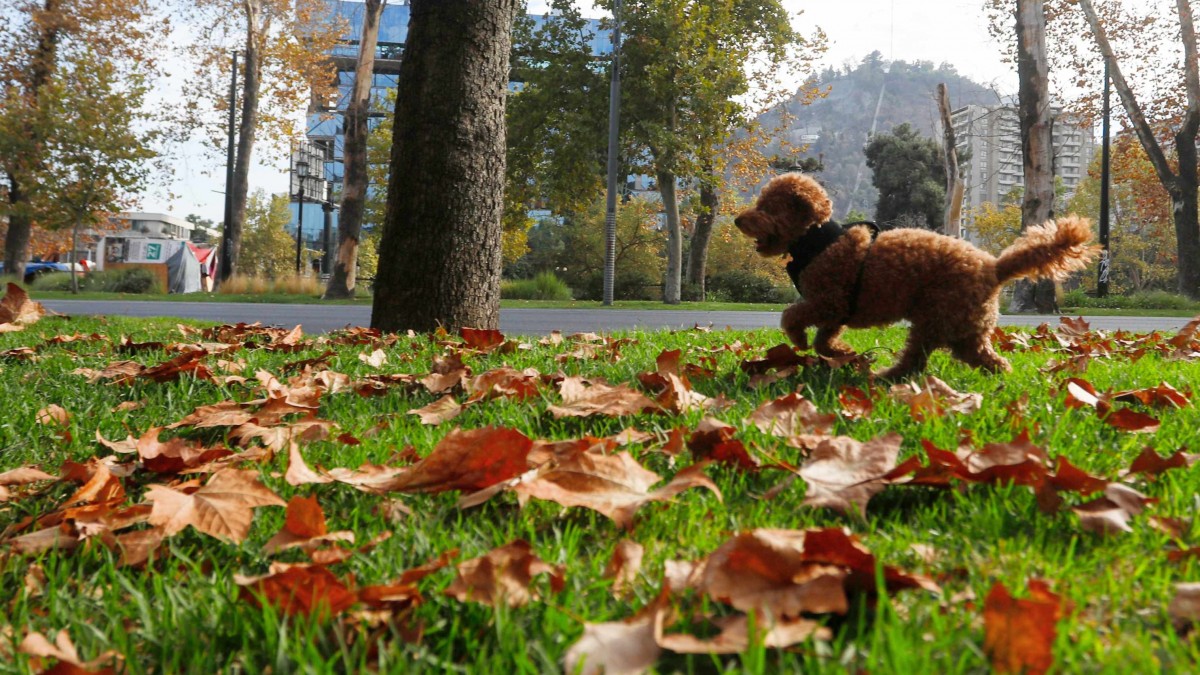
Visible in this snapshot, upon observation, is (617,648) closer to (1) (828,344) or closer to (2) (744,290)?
(1) (828,344)

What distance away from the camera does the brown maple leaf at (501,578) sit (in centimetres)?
121

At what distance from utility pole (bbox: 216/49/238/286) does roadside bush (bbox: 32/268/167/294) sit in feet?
7.65

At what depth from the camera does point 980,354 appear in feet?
11.5

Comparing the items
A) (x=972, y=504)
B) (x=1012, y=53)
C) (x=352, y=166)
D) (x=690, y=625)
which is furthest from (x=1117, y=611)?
(x=1012, y=53)

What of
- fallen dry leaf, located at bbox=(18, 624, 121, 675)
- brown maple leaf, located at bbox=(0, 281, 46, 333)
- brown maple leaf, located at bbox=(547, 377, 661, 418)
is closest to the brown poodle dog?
brown maple leaf, located at bbox=(547, 377, 661, 418)

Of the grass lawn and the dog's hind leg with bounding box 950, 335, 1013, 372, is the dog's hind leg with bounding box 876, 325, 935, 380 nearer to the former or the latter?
the dog's hind leg with bounding box 950, 335, 1013, 372

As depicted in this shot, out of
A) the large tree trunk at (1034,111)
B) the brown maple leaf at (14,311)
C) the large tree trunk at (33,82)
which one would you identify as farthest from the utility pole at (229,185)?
the large tree trunk at (1034,111)

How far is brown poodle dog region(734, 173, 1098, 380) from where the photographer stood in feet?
10.9

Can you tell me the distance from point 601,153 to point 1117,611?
1108 inches

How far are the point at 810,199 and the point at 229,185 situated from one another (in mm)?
32054

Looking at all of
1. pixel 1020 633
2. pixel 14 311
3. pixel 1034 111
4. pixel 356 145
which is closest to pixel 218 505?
pixel 1020 633

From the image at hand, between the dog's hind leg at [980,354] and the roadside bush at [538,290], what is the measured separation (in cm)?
2280

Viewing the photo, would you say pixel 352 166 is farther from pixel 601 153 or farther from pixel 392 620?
pixel 392 620

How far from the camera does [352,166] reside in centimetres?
1964
